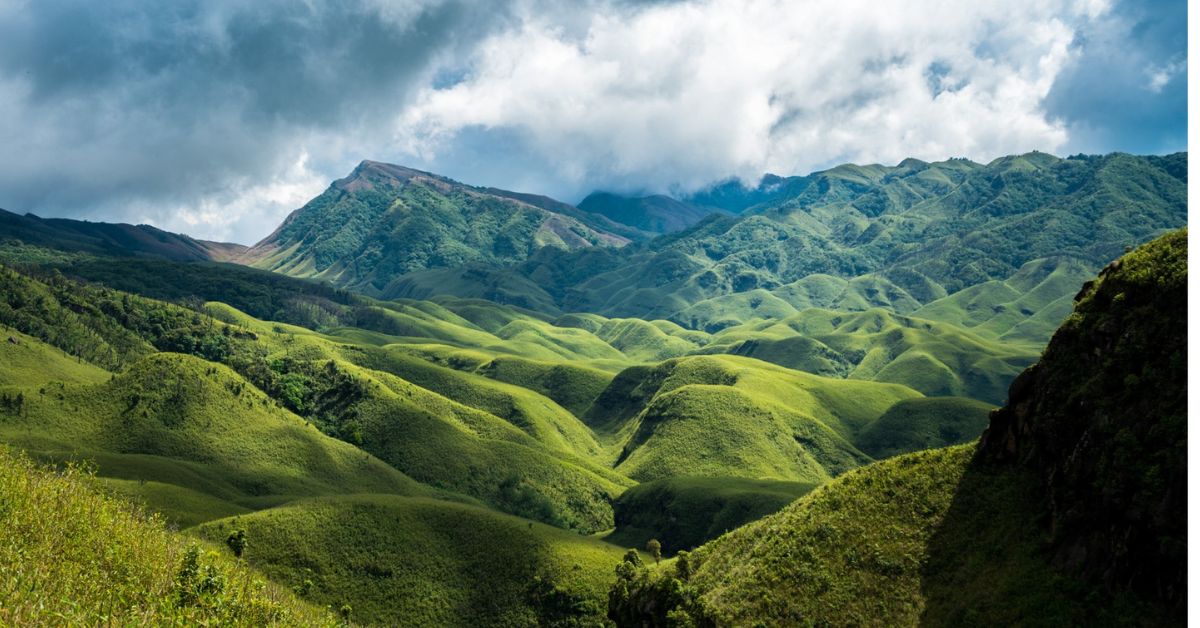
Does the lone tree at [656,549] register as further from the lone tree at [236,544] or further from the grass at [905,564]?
the lone tree at [236,544]

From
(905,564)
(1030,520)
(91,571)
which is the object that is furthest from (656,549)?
(91,571)

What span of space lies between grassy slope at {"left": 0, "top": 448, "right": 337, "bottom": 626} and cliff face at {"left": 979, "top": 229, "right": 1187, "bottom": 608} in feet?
171

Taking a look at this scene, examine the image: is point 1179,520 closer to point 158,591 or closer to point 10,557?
point 158,591

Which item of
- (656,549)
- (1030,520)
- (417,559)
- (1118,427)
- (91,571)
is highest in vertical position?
(1118,427)

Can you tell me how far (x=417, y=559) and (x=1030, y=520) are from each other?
99.8 m

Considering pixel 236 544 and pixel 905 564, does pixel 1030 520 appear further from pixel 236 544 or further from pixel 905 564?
pixel 236 544

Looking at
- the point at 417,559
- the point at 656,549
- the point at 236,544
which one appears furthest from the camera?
the point at 417,559

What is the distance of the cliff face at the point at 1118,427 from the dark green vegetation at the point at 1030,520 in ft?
0.45

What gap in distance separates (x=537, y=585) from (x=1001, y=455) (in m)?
81.0

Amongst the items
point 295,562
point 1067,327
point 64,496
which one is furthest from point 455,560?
point 1067,327

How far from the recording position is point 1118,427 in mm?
57406

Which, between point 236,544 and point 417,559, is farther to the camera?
point 417,559

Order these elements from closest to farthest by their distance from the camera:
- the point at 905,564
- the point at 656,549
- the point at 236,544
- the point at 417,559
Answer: the point at 905,564 → the point at 236,544 → the point at 656,549 → the point at 417,559

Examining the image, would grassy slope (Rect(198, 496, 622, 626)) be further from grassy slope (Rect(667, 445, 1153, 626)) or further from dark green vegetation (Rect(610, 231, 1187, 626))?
grassy slope (Rect(667, 445, 1153, 626))
